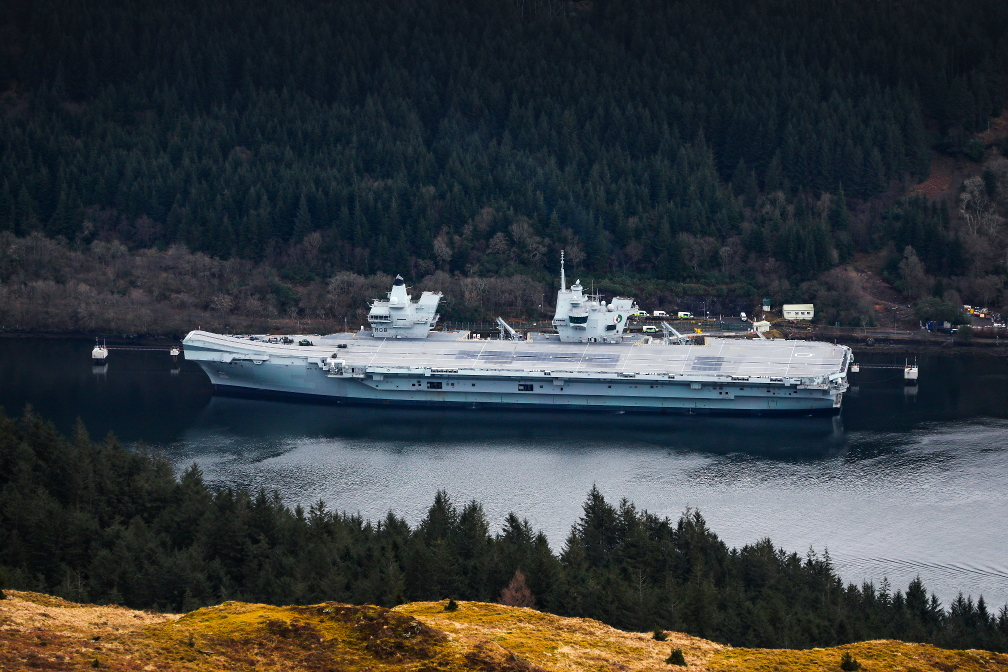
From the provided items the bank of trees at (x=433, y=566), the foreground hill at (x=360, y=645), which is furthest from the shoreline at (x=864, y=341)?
the foreground hill at (x=360, y=645)

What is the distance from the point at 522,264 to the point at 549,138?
27.6 meters

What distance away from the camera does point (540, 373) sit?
90125 millimetres

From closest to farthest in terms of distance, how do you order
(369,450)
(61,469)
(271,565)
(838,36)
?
(271,565), (61,469), (369,450), (838,36)

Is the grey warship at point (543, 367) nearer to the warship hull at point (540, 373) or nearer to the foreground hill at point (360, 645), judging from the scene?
the warship hull at point (540, 373)

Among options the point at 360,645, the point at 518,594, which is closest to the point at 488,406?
the point at 518,594

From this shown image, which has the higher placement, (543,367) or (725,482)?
(543,367)

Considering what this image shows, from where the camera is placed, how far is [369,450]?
3059 inches

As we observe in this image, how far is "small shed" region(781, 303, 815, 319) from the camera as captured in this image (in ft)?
399

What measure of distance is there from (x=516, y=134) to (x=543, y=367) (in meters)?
71.0

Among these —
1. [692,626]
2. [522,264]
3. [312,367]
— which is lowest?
[692,626]

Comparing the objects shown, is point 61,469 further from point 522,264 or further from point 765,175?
point 765,175

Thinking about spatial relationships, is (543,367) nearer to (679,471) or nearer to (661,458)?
(661,458)

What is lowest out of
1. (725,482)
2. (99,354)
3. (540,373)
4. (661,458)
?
(725,482)

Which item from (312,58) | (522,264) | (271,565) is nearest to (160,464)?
(271,565)
